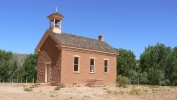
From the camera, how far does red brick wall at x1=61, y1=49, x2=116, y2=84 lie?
82.4 feet

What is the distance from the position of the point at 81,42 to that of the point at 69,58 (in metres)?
3.48

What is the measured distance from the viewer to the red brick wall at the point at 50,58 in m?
25.2

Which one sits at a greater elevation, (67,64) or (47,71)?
(67,64)

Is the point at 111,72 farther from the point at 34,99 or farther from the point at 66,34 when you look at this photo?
the point at 34,99

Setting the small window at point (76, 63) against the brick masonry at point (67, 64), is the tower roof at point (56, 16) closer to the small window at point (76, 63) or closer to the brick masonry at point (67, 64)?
the brick masonry at point (67, 64)

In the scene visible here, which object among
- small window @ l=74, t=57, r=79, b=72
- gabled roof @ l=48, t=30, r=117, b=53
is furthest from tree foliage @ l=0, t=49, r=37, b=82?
small window @ l=74, t=57, r=79, b=72

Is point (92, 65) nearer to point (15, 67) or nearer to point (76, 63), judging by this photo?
point (76, 63)

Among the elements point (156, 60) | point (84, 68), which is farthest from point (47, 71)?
point (156, 60)

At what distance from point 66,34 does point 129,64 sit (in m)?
24.5

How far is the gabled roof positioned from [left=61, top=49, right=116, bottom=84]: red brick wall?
2.74 feet

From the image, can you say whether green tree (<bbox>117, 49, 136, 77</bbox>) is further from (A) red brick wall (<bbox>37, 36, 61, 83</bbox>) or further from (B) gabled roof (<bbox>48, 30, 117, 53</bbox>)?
(A) red brick wall (<bbox>37, 36, 61, 83</bbox>)

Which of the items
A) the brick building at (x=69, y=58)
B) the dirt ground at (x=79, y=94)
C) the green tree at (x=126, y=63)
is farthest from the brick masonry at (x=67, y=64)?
the green tree at (x=126, y=63)

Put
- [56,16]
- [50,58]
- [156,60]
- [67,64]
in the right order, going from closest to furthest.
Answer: [67,64] → [50,58] → [56,16] → [156,60]

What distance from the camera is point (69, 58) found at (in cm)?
2564
